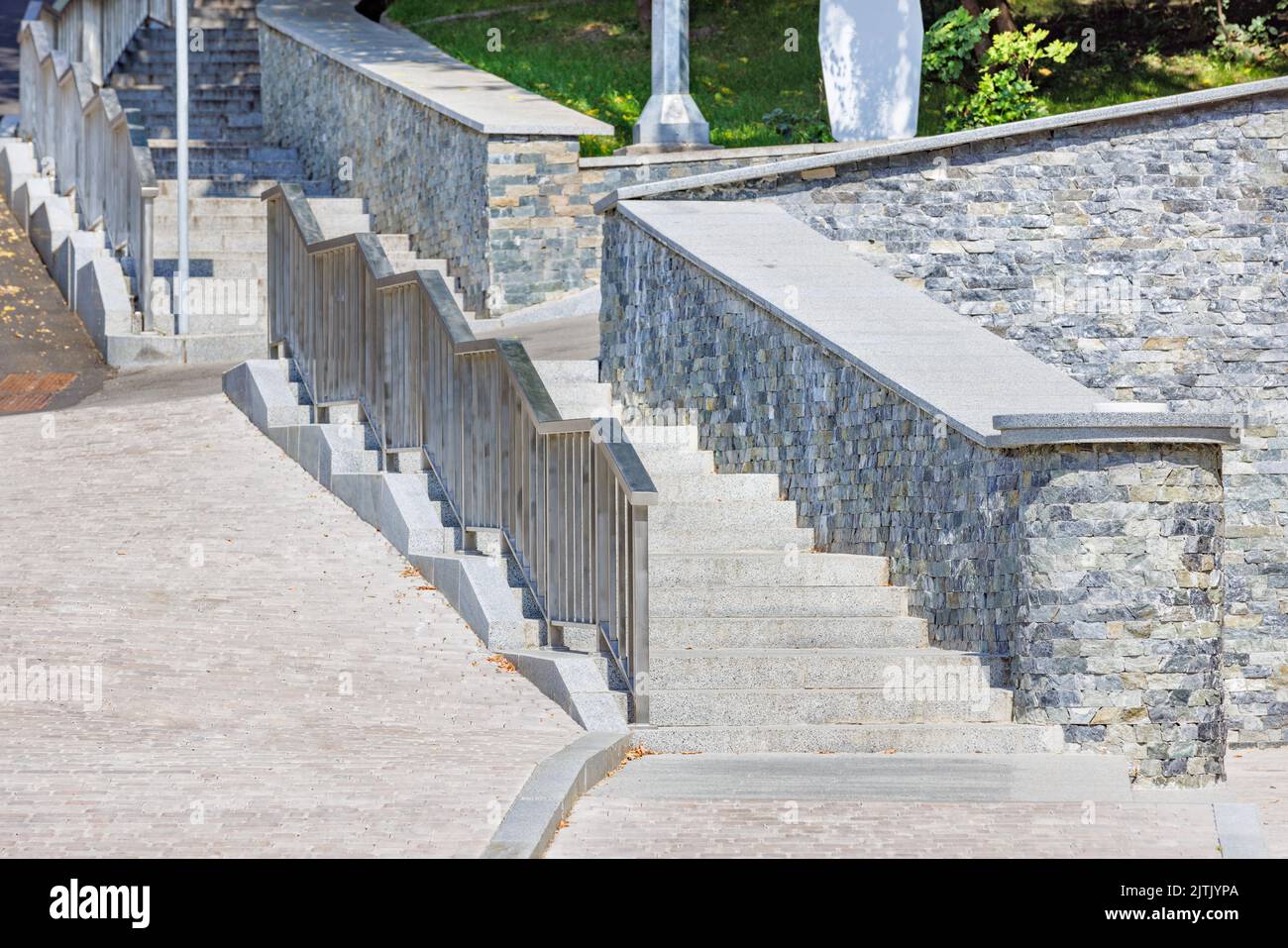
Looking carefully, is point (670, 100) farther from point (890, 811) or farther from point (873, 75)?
point (890, 811)

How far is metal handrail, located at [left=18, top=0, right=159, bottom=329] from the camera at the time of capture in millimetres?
17094

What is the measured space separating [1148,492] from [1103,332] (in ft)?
19.0

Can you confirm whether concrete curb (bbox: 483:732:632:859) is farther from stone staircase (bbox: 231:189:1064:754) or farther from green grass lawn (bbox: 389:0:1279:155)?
green grass lawn (bbox: 389:0:1279:155)

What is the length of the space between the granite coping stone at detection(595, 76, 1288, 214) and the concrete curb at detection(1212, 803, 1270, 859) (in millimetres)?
7065

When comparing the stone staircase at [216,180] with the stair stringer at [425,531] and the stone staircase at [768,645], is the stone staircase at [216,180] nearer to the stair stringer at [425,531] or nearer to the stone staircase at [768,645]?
the stair stringer at [425,531]

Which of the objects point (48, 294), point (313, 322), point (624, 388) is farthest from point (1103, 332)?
point (48, 294)

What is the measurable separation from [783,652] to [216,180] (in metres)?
11.1

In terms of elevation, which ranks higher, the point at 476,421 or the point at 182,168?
the point at 182,168

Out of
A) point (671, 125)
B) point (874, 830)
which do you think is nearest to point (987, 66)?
point (671, 125)

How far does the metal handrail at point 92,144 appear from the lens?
56.1 feet

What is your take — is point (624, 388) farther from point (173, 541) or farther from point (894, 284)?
point (173, 541)

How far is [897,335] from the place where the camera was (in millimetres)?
11383

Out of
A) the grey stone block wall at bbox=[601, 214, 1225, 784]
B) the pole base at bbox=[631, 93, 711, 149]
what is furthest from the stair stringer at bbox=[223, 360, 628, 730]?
the pole base at bbox=[631, 93, 711, 149]

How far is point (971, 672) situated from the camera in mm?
9859
